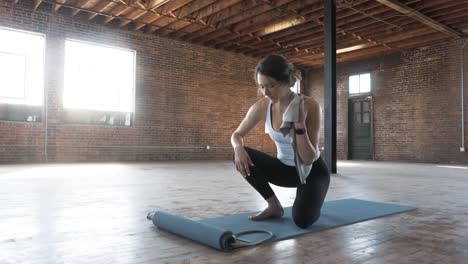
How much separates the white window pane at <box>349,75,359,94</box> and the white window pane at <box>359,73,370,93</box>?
0.46 ft

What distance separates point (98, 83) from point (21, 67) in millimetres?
1694

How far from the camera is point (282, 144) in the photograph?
2.26 meters

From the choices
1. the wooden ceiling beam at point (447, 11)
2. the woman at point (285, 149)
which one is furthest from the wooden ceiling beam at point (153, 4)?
the woman at point (285, 149)

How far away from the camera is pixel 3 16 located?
8.17 meters

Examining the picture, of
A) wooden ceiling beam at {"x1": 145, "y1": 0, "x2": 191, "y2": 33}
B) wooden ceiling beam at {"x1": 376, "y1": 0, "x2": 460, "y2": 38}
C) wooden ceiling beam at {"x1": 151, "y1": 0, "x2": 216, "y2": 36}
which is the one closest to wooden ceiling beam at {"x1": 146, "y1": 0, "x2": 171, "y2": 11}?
wooden ceiling beam at {"x1": 145, "y1": 0, "x2": 191, "y2": 33}

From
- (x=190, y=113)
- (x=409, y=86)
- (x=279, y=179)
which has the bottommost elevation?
(x=279, y=179)

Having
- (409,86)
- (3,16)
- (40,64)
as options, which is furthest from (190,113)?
(409,86)

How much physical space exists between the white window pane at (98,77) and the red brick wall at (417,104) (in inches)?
286

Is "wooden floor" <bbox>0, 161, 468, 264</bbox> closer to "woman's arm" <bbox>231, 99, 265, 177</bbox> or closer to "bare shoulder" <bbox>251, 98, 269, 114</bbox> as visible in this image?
"woman's arm" <bbox>231, 99, 265, 177</bbox>

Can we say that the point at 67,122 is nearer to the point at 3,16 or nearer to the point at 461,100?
the point at 3,16

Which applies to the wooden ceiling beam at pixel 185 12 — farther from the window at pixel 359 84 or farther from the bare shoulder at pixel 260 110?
the bare shoulder at pixel 260 110

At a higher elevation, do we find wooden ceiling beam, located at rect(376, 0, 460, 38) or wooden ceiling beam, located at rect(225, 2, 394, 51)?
wooden ceiling beam, located at rect(225, 2, 394, 51)

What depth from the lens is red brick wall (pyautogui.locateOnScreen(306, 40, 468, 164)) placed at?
10320 mm

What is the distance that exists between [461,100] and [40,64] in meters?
10.7
